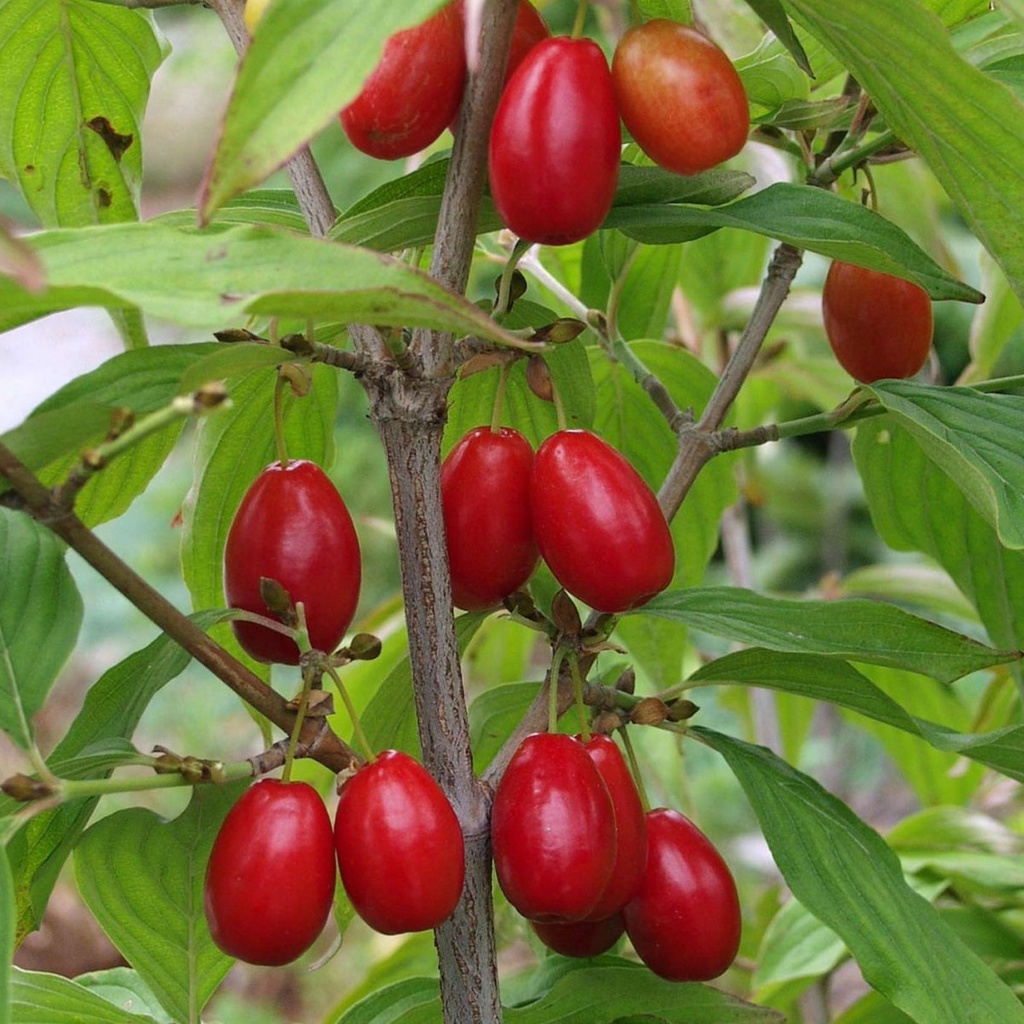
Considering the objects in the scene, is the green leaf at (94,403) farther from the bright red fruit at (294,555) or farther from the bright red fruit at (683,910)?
the bright red fruit at (683,910)

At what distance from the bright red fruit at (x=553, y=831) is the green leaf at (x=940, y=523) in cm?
39

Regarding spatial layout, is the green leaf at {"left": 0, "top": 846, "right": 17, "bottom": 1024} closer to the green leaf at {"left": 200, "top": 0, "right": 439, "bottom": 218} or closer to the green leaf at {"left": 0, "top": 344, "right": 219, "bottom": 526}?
the green leaf at {"left": 0, "top": 344, "right": 219, "bottom": 526}

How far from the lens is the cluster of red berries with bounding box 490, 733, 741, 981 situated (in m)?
0.61

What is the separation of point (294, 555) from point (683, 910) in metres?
0.29

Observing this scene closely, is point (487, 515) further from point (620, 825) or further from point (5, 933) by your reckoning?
point (5, 933)

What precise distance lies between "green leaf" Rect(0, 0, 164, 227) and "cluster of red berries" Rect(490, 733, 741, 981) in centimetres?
48

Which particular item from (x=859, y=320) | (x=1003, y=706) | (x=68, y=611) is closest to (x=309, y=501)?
(x=68, y=611)

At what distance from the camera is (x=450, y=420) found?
0.88 metres

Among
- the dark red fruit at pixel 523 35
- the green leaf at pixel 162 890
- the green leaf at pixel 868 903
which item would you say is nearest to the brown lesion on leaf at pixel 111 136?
the dark red fruit at pixel 523 35

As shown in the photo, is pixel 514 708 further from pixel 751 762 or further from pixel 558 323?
pixel 558 323

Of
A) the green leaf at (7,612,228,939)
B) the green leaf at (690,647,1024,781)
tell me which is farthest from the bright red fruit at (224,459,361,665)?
the green leaf at (690,647,1024,781)

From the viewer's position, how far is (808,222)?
64 centimetres

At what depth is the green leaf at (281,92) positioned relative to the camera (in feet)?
1.36

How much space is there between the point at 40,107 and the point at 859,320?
541 millimetres
